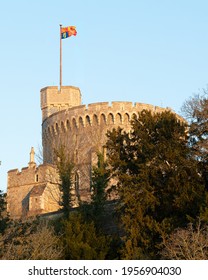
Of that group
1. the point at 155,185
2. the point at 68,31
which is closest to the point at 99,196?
the point at 155,185

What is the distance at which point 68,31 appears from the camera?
53719 mm

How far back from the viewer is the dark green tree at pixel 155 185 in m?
26.7

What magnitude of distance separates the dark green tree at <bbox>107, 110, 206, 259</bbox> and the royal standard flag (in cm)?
2473

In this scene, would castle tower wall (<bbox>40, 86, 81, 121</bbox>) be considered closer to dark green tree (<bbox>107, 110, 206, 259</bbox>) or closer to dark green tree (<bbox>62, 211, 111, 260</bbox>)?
dark green tree (<bbox>107, 110, 206, 259</bbox>)

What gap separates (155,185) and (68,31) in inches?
1079

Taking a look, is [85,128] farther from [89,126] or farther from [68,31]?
[68,31]

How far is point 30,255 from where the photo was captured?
24094mm

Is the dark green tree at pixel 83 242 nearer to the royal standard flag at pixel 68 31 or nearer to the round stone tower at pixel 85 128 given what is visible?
the round stone tower at pixel 85 128

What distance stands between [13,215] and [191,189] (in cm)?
2090

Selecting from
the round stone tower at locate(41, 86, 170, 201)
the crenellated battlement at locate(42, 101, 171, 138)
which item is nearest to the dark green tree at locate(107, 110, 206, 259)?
the round stone tower at locate(41, 86, 170, 201)

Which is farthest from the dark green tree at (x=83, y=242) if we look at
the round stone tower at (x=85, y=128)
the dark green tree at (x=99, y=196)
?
the round stone tower at (x=85, y=128)

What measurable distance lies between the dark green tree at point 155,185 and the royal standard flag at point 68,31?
24729mm
